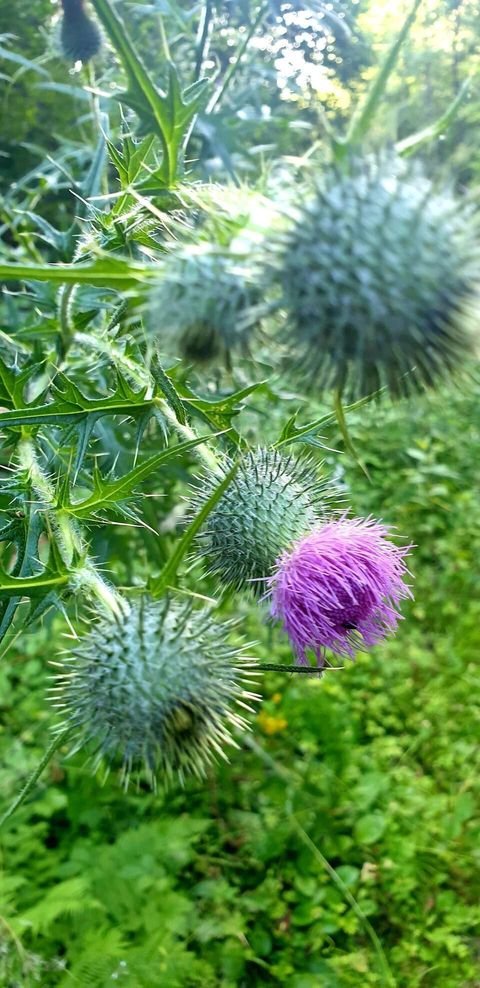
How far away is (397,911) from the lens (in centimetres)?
332

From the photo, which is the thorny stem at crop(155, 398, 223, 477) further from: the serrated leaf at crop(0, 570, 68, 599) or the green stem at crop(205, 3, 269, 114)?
the green stem at crop(205, 3, 269, 114)

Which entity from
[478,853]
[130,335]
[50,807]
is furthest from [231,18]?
[478,853]

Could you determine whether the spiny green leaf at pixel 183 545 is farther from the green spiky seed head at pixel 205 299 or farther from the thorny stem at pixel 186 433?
the thorny stem at pixel 186 433

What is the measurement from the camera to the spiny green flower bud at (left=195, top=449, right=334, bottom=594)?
1.88 m

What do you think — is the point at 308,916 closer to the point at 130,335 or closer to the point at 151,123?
the point at 130,335

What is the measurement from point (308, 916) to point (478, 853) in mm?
799

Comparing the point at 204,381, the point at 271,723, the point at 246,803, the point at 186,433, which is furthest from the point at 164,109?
the point at 246,803

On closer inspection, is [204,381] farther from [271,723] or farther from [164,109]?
[271,723]

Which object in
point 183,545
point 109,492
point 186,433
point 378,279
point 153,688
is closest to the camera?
point 378,279

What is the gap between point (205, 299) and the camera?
118 centimetres

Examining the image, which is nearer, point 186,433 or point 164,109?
point 164,109

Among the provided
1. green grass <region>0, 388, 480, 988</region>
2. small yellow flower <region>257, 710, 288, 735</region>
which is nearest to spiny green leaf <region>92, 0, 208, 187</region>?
green grass <region>0, 388, 480, 988</region>

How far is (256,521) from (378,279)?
85 centimetres

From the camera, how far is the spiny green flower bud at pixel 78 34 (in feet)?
12.2
